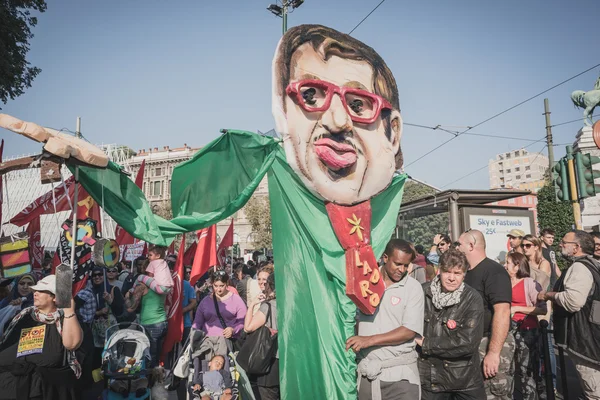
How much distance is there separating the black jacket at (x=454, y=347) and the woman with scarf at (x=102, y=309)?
444 centimetres

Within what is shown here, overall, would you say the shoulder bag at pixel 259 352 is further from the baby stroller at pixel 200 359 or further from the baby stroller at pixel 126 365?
the baby stroller at pixel 126 365

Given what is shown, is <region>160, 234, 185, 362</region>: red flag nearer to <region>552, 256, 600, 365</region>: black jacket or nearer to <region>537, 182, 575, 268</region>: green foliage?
<region>552, 256, 600, 365</region>: black jacket

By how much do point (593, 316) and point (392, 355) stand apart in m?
2.08

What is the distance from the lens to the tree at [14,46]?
1137 centimetres

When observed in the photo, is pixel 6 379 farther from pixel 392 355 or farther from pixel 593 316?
pixel 593 316

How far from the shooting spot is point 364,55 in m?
5.24

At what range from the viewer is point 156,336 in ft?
19.6

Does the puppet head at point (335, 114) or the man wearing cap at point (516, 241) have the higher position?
the puppet head at point (335, 114)

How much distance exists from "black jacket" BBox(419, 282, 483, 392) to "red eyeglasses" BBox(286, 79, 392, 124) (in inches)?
84.3

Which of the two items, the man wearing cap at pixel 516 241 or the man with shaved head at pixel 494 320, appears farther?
the man wearing cap at pixel 516 241

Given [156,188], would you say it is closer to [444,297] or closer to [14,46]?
[14,46]

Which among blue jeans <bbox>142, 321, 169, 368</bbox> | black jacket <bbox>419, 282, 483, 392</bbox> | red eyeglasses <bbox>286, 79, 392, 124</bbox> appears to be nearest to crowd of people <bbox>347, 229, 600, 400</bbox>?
black jacket <bbox>419, 282, 483, 392</bbox>

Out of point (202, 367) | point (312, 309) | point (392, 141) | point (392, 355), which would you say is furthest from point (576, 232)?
point (202, 367)

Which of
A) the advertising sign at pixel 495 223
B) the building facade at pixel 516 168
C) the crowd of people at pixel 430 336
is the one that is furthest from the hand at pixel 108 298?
the building facade at pixel 516 168
